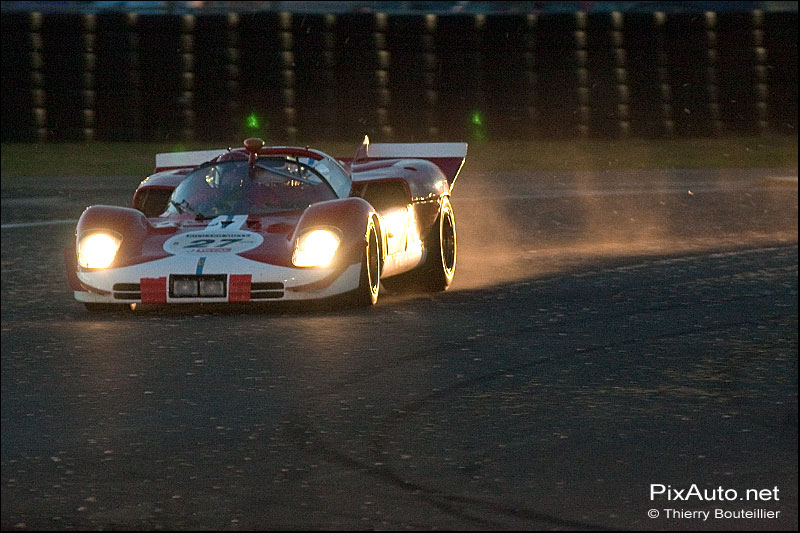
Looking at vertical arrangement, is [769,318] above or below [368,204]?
below

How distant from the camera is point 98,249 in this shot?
9039 millimetres

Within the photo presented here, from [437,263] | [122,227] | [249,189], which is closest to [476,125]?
[437,263]

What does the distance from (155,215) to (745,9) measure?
1306cm

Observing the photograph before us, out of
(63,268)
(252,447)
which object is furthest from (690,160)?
(252,447)

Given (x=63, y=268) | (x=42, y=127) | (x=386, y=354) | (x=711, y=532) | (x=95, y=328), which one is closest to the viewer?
(x=711, y=532)

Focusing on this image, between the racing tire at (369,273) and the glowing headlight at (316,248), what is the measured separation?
18cm

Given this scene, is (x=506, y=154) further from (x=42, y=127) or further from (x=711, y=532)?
(x=711, y=532)

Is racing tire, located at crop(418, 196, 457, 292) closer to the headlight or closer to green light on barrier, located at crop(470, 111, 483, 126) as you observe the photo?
the headlight

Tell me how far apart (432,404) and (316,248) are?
8.58ft

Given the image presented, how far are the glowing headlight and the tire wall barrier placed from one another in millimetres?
12216

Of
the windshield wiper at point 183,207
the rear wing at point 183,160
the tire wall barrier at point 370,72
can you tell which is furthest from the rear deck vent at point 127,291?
the tire wall barrier at point 370,72

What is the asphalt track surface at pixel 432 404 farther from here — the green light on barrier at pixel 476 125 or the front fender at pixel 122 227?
the green light on barrier at pixel 476 125

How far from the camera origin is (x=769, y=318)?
8.79 m

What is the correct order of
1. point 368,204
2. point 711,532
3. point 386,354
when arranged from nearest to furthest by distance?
point 711,532 → point 386,354 → point 368,204
